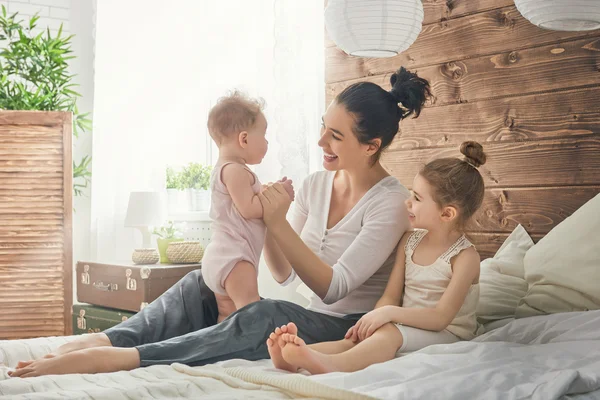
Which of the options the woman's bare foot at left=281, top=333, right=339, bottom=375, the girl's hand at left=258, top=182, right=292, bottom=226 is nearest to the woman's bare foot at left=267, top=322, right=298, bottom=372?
the woman's bare foot at left=281, top=333, right=339, bottom=375

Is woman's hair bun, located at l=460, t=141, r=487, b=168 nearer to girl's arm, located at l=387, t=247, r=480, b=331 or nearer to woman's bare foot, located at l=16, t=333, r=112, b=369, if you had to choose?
girl's arm, located at l=387, t=247, r=480, b=331

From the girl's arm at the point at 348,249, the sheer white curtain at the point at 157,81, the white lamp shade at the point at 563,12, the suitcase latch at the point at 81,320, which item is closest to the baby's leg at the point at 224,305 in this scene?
the girl's arm at the point at 348,249

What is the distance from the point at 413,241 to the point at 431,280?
0.49 ft

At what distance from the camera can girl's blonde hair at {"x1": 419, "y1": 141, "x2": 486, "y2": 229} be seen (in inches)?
80.9

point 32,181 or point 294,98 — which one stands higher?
point 294,98

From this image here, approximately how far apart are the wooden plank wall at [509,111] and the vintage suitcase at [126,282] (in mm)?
1158

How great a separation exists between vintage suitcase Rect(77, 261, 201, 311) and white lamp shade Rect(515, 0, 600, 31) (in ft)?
6.76

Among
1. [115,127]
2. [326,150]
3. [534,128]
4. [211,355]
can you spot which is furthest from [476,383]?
[115,127]

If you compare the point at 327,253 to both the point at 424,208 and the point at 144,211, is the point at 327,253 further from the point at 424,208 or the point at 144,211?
the point at 144,211

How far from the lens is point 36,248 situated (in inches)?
149

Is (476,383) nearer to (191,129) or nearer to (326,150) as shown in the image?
(326,150)

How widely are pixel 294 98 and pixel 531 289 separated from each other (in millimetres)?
1619

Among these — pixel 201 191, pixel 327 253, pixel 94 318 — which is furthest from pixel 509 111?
pixel 201 191

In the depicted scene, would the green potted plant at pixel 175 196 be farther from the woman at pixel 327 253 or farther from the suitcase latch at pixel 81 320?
the woman at pixel 327 253
